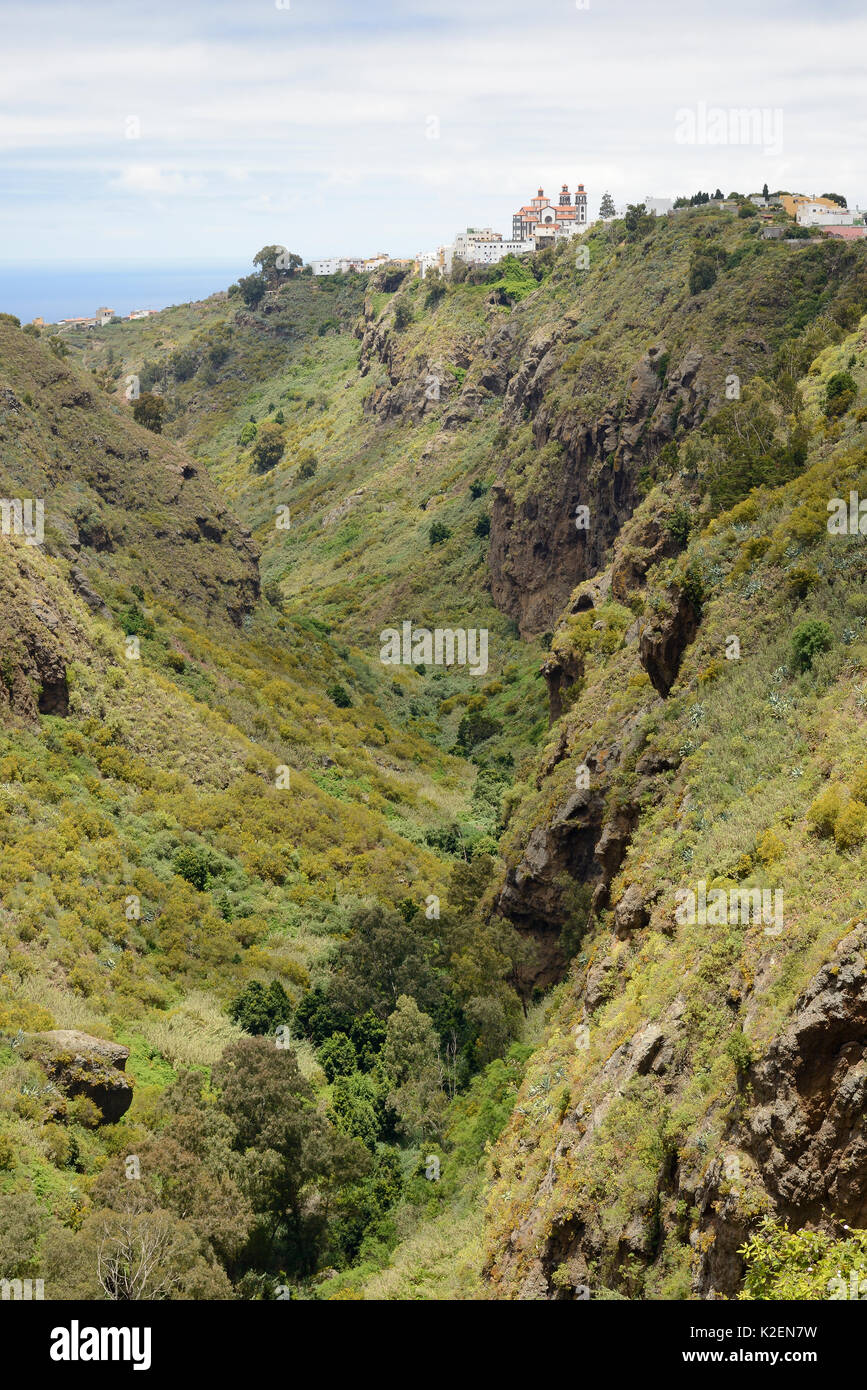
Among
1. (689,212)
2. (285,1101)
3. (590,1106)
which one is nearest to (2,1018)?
(285,1101)

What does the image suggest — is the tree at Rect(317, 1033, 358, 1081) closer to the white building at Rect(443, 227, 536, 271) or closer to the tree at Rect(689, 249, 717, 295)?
the tree at Rect(689, 249, 717, 295)

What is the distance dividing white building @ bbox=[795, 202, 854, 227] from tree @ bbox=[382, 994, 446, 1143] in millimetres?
83635

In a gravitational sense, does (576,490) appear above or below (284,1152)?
above

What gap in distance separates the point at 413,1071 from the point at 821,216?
298ft

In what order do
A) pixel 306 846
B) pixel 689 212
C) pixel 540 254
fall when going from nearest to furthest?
pixel 306 846
pixel 689 212
pixel 540 254

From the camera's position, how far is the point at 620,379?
8431 cm

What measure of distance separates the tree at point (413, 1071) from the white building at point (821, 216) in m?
83.6

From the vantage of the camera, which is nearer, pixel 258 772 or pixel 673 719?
pixel 673 719

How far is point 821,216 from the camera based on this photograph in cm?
9744

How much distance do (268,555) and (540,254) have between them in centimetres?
5407

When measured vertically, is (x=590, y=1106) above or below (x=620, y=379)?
below

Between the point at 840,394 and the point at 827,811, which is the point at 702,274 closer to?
the point at 840,394

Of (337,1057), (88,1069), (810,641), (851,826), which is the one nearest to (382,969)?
(337,1057)

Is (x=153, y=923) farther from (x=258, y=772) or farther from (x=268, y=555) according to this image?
(x=268, y=555)
